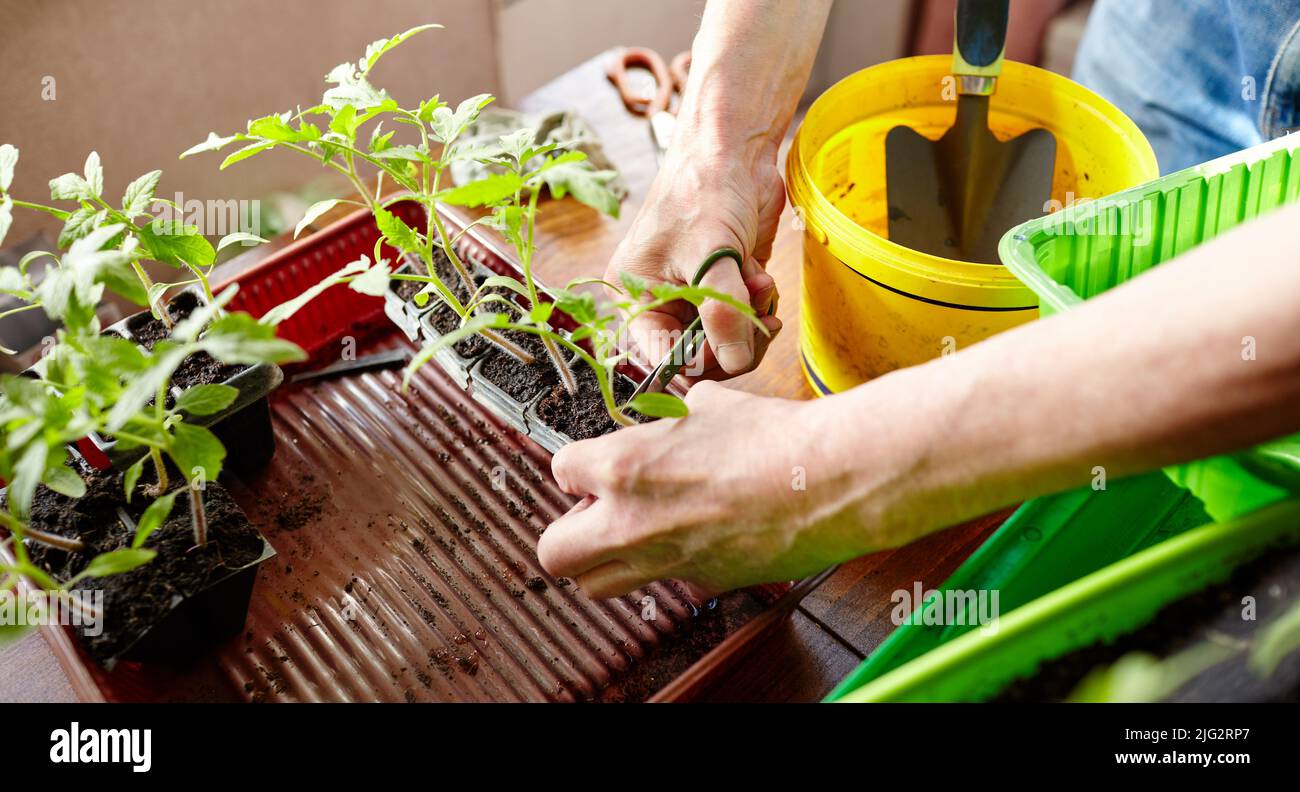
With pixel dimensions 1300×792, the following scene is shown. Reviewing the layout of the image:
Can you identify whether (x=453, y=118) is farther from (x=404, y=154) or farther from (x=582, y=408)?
(x=582, y=408)

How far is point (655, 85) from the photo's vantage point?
1.46m

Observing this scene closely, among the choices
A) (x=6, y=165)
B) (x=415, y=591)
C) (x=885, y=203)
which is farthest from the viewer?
(x=885, y=203)

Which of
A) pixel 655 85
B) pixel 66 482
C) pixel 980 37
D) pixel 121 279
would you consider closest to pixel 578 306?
pixel 121 279

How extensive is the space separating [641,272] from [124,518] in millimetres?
541

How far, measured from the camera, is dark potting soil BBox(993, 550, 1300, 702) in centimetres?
53

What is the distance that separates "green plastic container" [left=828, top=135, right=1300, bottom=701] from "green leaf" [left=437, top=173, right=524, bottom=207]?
1.28 ft

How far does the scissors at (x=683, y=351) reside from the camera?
0.86 meters

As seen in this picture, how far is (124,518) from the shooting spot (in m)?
0.79

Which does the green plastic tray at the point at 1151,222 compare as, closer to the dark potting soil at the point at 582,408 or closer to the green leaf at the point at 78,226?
the dark potting soil at the point at 582,408

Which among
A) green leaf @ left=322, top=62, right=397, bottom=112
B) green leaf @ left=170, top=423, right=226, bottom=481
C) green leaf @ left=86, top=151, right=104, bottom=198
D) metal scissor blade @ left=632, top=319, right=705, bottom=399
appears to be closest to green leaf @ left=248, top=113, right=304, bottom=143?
green leaf @ left=322, top=62, right=397, bottom=112

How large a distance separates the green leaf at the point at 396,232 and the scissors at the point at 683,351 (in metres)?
0.25

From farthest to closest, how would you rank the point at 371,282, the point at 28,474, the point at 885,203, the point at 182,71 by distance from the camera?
the point at 182,71 < the point at 885,203 < the point at 371,282 < the point at 28,474

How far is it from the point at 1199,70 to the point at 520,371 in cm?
101
